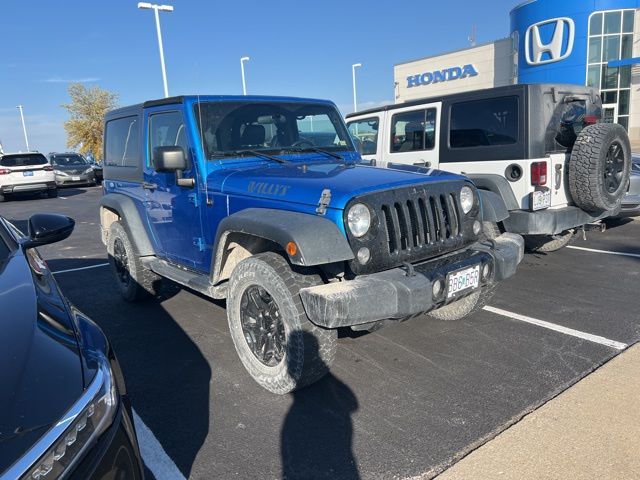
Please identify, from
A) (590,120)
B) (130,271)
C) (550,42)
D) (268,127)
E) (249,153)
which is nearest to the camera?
(249,153)

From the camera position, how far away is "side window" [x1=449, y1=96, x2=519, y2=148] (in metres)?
5.74

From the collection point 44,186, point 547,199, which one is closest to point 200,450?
point 547,199

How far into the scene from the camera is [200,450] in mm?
2721

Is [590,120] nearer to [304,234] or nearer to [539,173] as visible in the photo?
[539,173]

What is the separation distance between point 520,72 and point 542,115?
21.1 metres

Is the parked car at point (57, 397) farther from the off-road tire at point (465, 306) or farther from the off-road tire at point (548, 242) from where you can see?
the off-road tire at point (548, 242)

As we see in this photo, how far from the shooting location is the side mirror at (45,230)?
9.25 feet

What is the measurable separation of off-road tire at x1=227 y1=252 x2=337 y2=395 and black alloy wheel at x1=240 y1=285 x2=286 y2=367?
0.06 meters

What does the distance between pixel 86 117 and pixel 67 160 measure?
1328cm

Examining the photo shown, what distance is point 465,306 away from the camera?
13.7ft

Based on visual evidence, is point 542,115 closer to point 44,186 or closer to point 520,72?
point 44,186

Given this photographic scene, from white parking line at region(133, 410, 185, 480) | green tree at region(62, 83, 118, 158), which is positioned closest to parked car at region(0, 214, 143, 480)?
white parking line at region(133, 410, 185, 480)

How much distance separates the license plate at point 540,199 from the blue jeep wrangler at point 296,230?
1679mm

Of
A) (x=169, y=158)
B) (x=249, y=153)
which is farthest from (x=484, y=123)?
(x=169, y=158)
